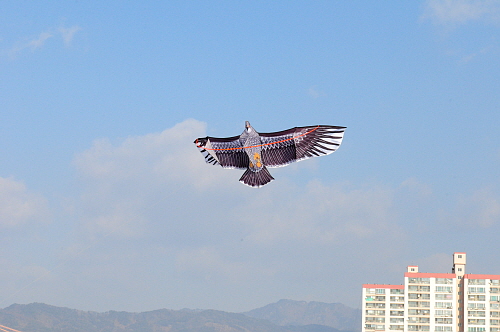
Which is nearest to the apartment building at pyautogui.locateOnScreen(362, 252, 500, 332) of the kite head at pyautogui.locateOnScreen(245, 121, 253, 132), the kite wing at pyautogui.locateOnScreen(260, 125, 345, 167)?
the kite wing at pyautogui.locateOnScreen(260, 125, 345, 167)

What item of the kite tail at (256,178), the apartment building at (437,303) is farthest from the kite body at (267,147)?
the apartment building at (437,303)

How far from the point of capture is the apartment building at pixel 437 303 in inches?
5610

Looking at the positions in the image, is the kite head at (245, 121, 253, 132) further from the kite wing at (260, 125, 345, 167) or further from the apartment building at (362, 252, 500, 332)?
the apartment building at (362, 252, 500, 332)

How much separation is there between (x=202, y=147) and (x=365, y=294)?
119669 millimetres

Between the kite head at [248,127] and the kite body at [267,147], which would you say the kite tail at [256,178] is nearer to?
the kite body at [267,147]

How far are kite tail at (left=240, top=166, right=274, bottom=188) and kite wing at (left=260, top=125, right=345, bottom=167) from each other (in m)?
0.51

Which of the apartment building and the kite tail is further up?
the apartment building

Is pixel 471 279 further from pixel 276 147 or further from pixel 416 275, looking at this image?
pixel 276 147

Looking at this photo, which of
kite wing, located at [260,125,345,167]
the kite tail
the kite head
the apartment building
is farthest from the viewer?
the apartment building

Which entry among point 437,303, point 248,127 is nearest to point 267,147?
point 248,127

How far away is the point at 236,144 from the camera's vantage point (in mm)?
40344

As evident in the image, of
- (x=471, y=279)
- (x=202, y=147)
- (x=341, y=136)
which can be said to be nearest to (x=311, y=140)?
(x=341, y=136)

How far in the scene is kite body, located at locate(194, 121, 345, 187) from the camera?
39875mm

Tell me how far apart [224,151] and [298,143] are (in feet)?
13.2
